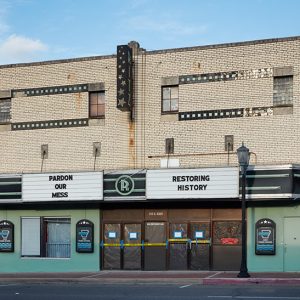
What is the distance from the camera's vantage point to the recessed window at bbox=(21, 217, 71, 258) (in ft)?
98.1

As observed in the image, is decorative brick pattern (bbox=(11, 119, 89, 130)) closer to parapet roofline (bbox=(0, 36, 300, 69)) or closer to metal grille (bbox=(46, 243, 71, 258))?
parapet roofline (bbox=(0, 36, 300, 69))

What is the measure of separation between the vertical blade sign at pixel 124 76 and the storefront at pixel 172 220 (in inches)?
109

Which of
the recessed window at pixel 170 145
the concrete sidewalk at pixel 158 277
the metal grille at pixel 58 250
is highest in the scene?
the recessed window at pixel 170 145

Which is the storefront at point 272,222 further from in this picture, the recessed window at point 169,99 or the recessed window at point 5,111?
the recessed window at point 5,111

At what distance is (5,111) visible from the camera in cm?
3098

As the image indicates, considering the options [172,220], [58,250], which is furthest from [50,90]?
[172,220]

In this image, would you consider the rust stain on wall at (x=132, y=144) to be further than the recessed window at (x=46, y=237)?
No

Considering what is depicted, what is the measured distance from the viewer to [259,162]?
26672 millimetres

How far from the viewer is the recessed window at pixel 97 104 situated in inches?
1152

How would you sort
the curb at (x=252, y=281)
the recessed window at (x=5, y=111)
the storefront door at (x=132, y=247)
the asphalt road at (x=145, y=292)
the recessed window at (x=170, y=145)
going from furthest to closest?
1. the recessed window at (x=5, y=111)
2. the storefront door at (x=132, y=247)
3. the recessed window at (x=170, y=145)
4. the curb at (x=252, y=281)
5. the asphalt road at (x=145, y=292)

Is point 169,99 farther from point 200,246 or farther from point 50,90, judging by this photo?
point 200,246

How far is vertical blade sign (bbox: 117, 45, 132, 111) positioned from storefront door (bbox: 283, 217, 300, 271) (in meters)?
7.44

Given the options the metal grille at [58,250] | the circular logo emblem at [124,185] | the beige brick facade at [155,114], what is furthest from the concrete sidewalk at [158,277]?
the beige brick facade at [155,114]

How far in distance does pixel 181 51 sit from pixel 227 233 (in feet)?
23.3
